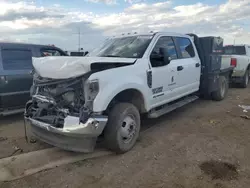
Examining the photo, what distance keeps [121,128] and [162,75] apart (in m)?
1.51

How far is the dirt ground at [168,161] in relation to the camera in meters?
3.28

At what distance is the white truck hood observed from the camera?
356 centimetres

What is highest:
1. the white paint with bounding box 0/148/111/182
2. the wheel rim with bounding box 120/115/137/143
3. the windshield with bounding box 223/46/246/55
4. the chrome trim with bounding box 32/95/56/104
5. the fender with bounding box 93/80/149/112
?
the windshield with bounding box 223/46/246/55

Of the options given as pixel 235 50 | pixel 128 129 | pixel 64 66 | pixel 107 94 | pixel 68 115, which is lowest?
pixel 128 129

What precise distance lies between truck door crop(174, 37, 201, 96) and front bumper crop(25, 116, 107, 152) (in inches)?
104

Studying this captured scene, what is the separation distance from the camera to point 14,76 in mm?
5672

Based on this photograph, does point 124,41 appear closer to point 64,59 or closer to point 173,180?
point 64,59

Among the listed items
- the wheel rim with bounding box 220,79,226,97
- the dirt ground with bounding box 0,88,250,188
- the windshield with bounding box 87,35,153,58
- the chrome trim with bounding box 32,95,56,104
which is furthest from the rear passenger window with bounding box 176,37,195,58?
the chrome trim with bounding box 32,95,56,104

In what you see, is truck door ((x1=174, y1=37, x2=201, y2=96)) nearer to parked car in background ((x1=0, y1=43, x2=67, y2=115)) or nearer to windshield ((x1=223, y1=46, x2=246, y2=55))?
parked car in background ((x1=0, y1=43, x2=67, y2=115))

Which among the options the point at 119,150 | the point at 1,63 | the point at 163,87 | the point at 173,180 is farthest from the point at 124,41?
the point at 173,180

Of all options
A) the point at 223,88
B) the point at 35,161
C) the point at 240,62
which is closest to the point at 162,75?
the point at 35,161

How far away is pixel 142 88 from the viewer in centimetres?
439

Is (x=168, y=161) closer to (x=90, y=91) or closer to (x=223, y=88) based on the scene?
(x=90, y=91)

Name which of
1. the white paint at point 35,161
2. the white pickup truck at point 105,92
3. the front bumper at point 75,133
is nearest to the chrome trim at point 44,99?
the white pickup truck at point 105,92
